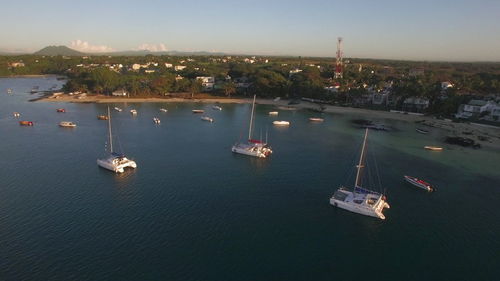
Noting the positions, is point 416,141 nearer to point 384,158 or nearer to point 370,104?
point 384,158

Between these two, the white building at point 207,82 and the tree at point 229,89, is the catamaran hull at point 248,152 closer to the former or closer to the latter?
the tree at point 229,89

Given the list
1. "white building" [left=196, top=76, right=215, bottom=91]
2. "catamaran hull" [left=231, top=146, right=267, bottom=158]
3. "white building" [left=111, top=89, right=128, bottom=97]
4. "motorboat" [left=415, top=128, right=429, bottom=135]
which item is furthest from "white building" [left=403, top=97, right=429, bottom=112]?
"white building" [left=111, top=89, right=128, bottom=97]

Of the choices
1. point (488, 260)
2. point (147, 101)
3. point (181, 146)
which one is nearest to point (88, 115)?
point (147, 101)

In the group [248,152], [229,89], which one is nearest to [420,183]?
[248,152]

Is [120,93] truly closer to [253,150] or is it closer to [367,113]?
[253,150]

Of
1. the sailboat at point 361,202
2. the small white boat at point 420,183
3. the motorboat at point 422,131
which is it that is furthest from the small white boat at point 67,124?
the motorboat at point 422,131

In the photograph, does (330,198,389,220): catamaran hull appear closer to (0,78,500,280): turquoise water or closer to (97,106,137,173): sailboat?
(0,78,500,280): turquoise water
